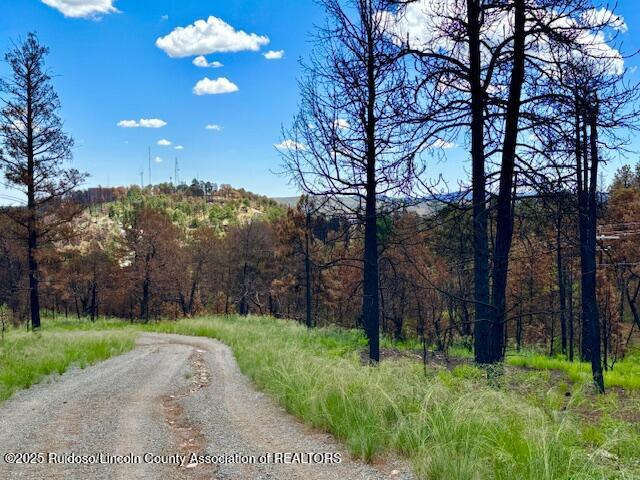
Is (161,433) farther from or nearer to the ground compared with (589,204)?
nearer to the ground

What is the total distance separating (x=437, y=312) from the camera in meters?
35.4

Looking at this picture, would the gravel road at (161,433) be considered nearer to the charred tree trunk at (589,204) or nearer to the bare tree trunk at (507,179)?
the bare tree trunk at (507,179)

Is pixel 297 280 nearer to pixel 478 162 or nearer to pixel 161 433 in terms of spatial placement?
pixel 478 162

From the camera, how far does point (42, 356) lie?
1149 centimetres

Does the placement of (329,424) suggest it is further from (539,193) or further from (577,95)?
(577,95)

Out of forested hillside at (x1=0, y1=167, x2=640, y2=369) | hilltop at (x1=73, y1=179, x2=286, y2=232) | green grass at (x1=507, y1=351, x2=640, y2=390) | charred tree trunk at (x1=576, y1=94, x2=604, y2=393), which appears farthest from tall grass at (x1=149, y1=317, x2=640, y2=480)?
hilltop at (x1=73, y1=179, x2=286, y2=232)

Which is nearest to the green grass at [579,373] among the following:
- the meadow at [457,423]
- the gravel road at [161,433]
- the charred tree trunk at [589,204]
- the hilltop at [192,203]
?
the charred tree trunk at [589,204]

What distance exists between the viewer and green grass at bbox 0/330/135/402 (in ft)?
29.4

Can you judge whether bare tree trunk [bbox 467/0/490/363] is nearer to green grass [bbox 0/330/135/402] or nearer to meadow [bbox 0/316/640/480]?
meadow [bbox 0/316/640/480]

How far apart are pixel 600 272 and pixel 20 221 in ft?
98.2

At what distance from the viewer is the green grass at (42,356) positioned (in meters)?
8.96

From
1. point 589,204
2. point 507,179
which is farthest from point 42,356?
point 589,204

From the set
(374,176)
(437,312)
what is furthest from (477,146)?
(437,312)

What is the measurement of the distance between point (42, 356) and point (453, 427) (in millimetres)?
11231
